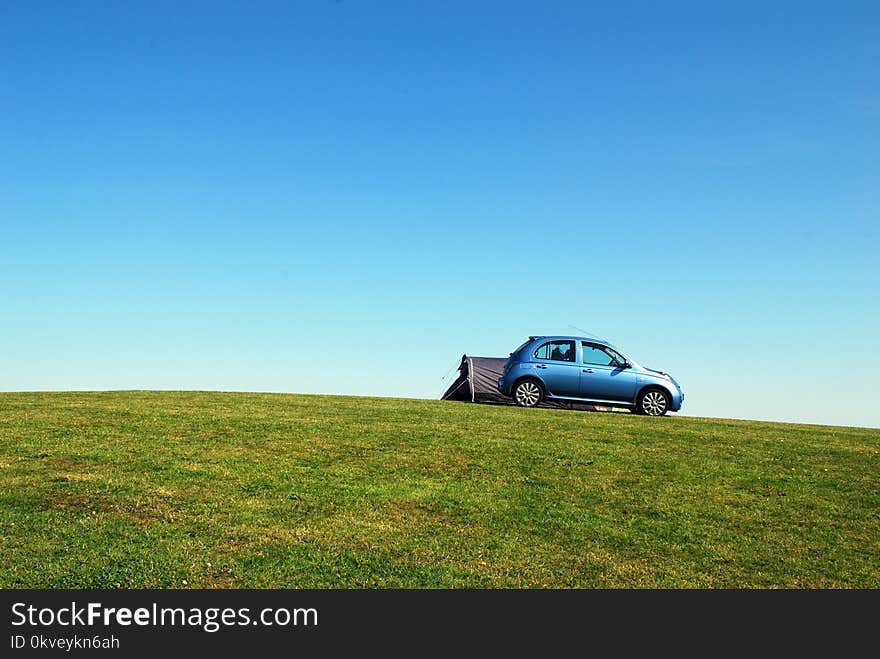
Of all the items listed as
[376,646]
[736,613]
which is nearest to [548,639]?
[376,646]

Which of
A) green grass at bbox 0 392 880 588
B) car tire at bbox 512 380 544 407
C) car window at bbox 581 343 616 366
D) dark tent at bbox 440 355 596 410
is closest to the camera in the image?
green grass at bbox 0 392 880 588

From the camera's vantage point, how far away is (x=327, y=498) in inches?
406

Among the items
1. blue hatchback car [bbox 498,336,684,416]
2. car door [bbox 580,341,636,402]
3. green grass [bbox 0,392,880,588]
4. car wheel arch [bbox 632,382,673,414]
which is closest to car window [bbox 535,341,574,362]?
blue hatchback car [bbox 498,336,684,416]

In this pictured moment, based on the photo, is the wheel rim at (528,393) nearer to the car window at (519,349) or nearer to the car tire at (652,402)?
the car window at (519,349)

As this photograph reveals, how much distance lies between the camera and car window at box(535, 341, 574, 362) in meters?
20.9

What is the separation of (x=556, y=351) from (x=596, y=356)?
111 centimetres

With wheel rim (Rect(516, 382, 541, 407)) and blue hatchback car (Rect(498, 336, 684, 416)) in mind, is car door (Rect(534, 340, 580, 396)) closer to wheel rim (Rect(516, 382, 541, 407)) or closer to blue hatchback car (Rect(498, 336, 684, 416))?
blue hatchback car (Rect(498, 336, 684, 416))

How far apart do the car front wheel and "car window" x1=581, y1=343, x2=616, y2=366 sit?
4.25 ft

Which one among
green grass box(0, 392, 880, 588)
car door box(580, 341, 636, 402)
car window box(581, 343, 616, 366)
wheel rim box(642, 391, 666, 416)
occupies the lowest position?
green grass box(0, 392, 880, 588)

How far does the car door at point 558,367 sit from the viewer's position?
811 inches

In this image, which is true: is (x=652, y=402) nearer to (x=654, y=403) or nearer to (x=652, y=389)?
(x=654, y=403)

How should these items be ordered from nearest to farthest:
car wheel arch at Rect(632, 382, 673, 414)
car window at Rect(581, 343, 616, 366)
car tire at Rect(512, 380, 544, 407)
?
car wheel arch at Rect(632, 382, 673, 414), car window at Rect(581, 343, 616, 366), car tire at Rect(512, 380, 544, 407)

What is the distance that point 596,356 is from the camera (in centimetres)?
2083

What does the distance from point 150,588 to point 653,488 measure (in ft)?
24.2
